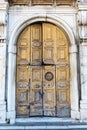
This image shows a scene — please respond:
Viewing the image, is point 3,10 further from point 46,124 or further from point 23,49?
point 46,124

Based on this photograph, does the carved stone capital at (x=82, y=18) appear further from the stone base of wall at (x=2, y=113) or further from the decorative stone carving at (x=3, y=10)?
the stone base of wall at (x=2, y=113)

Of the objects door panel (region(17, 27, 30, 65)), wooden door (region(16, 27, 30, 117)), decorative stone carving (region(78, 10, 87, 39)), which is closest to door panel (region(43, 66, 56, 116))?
wooden door (region(16, 27, 30, 117))

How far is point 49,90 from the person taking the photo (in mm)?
7715

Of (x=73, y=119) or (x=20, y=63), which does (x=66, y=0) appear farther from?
(x=73, y=119)

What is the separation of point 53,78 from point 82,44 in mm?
1604

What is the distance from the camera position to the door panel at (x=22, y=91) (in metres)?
7.56

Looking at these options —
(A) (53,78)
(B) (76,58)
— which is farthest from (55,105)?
(B) (76,58)

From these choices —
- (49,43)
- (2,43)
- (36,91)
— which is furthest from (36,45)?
(36,91)

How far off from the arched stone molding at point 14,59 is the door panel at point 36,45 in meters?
0.36

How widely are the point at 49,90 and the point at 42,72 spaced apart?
0.70 metres

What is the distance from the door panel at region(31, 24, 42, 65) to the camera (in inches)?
308

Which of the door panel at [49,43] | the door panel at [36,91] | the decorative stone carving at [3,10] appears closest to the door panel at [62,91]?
the door panel at [49,43]

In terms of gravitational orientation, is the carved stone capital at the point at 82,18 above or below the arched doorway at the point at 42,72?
above

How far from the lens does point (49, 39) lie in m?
7.95
